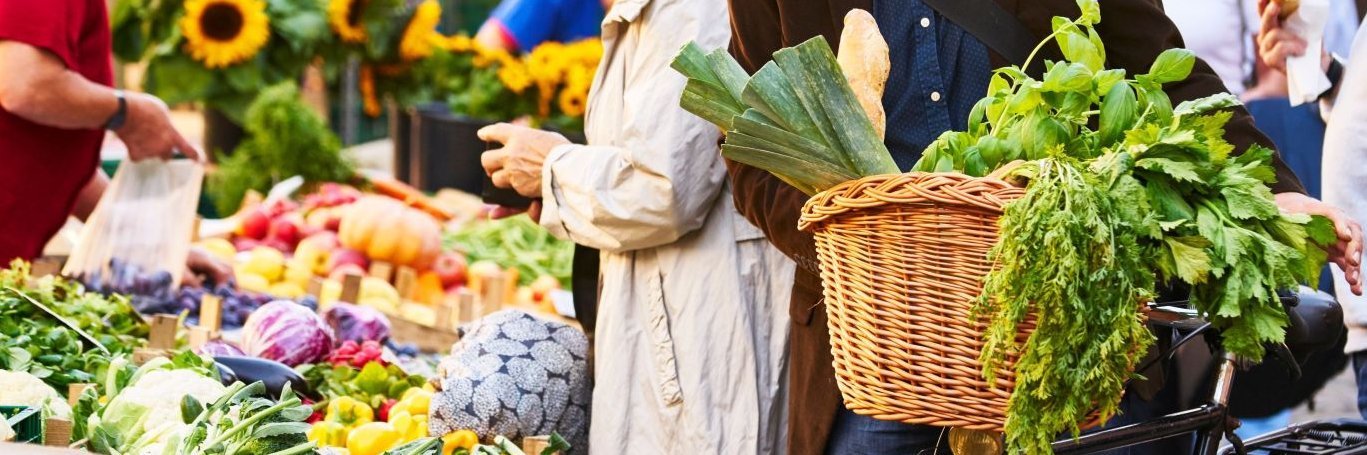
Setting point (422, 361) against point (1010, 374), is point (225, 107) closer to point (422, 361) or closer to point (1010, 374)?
point (422, 361)

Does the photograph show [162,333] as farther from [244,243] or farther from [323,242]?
[244,243]

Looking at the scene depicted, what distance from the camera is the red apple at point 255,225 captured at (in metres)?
6.14

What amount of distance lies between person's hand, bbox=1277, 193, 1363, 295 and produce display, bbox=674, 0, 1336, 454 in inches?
4.1

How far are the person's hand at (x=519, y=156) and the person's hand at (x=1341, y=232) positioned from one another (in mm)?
1479

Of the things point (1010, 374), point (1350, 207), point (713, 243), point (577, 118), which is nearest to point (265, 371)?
point (713, 243)

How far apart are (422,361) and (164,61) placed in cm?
352

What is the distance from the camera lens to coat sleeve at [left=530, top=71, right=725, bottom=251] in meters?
2.89

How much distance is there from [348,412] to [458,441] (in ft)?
1.56

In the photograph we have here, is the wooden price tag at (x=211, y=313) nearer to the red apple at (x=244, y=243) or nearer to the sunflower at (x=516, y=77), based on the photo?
the red apple at (x=244, y=243)

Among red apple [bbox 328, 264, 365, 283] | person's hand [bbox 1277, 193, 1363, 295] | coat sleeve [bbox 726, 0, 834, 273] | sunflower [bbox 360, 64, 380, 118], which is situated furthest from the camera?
sunflower [bbox 360, 64, 380, 118]

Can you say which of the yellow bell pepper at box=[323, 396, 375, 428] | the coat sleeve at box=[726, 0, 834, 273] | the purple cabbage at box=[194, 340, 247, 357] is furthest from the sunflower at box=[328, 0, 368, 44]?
the coat sleeve at box=[726, 0, 834, 273]

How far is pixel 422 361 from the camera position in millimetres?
4195

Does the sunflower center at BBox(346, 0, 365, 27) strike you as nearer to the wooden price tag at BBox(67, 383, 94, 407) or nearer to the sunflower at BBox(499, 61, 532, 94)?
the sunflower at BBox(499, 61, 532, 94)

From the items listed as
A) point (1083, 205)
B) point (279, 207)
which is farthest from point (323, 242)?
point (1083, 205)
